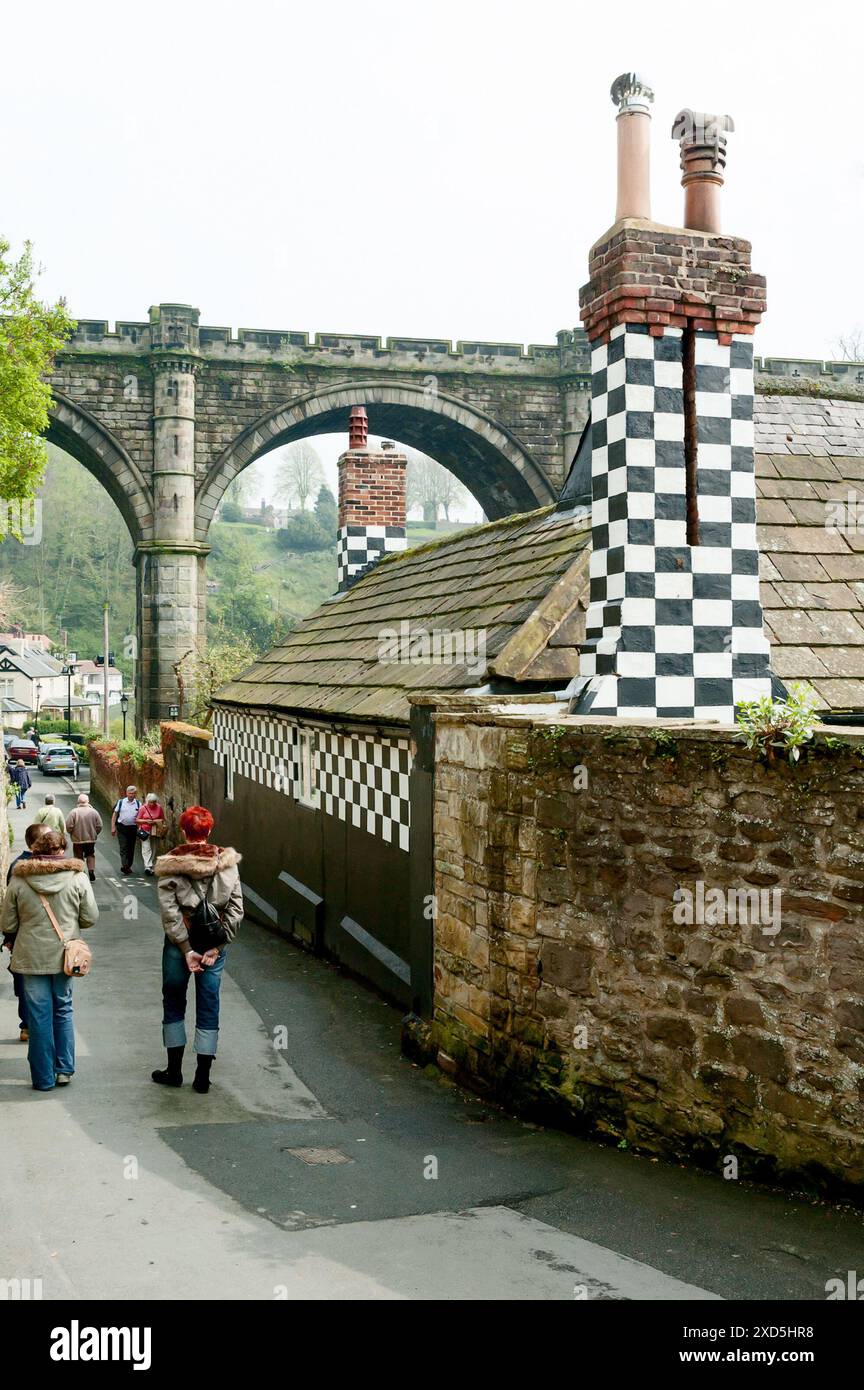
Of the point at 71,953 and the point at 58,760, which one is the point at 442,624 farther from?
the point at 58,760

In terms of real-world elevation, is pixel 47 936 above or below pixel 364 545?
below

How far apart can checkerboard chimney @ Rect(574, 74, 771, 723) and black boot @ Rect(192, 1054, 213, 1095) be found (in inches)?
111

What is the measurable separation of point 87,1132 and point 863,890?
3694 mm

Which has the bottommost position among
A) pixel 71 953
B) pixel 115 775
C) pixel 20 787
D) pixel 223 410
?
pixel 20 787

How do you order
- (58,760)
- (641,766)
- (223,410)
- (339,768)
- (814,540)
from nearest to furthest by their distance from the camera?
(641,766) → (814,540) → (339,768) → (223,410) → (58,760)

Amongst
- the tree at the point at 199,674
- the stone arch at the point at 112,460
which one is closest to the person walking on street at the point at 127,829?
the tree at the point at 199,674

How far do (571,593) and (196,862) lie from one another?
295 centimetres


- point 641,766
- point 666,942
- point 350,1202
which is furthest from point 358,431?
point 350,1202

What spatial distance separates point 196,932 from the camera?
6.62 meters

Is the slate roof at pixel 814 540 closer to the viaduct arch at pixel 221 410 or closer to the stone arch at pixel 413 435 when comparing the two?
the viaduct arch at pixel 221 410

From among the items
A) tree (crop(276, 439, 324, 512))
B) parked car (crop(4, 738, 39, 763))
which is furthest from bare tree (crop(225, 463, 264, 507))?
parked car (crop(4, 738, 39, 763))

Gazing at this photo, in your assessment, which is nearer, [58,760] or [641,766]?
[641,766]
